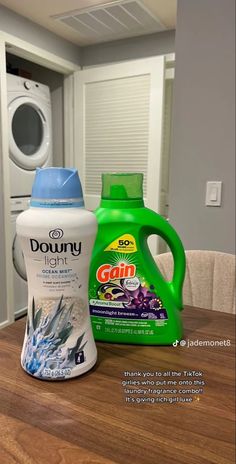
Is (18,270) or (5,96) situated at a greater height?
(5,96)

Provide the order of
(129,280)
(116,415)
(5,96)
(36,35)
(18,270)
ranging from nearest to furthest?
(116,415), (129,280), (5,96), (36,35), (18,270)

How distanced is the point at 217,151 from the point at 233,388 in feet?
3.49

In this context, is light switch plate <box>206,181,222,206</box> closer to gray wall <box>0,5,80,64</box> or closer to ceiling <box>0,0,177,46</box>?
ceiling <box>0,0,177,46</box>

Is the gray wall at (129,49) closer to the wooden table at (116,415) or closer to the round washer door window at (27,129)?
the round washer door window at (27,129)

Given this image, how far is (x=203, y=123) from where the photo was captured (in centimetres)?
135

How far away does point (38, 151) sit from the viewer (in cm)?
244

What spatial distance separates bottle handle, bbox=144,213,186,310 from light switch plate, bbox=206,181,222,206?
866 millimetres

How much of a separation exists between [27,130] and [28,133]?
0.02 m

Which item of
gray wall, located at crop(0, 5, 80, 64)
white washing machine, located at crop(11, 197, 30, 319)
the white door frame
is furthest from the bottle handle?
gray wall, located at crop(0, 5, 80, 64)

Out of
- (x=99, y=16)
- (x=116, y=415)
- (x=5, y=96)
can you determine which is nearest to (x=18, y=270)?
(x=5, y=96)

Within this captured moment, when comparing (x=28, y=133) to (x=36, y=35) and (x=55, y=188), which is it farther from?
(x=55, y=188)

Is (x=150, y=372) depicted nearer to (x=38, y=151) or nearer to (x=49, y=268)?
(x=49, y=268)

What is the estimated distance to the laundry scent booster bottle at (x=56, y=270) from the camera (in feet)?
1.43

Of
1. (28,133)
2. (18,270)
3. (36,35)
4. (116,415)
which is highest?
(36,35)
